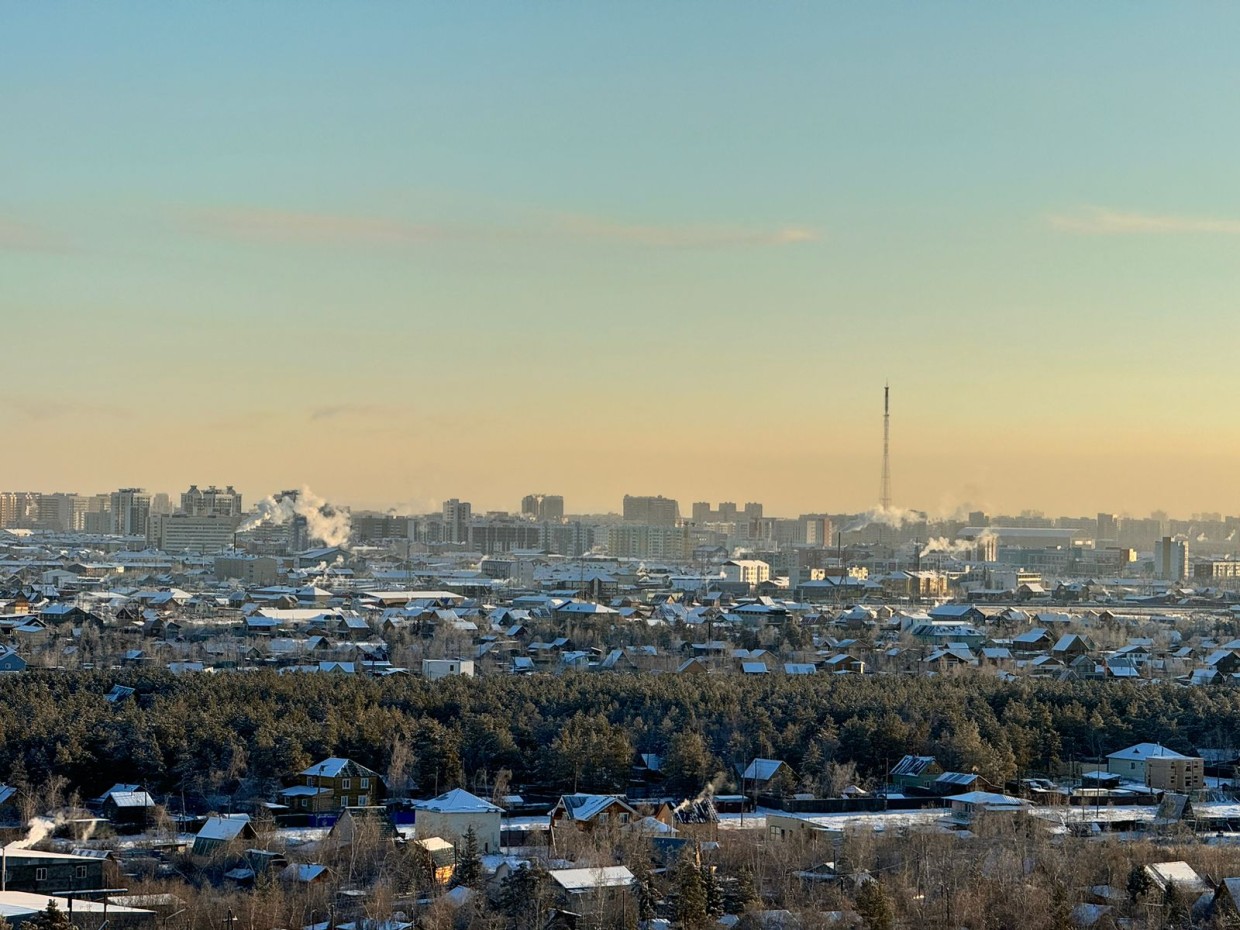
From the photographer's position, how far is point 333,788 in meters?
12.5

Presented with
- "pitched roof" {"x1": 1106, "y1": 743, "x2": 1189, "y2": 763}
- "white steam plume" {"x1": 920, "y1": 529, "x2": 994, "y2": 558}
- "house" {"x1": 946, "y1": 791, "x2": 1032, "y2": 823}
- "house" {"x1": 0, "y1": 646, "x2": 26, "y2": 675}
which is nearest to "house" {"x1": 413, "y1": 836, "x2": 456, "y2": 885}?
"house" {"x1": 946, "y1": 791, "x2": 1032, "y2": 823}

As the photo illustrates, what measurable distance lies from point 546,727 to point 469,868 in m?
4.36

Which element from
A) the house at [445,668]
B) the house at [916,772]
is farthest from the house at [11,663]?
the house at [916,772]

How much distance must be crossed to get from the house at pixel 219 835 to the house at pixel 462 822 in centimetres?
94

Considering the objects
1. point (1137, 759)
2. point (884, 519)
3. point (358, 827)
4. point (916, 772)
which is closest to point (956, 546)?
point (884, 519)

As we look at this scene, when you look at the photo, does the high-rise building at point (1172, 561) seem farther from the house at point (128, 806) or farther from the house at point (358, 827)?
the house at point (358, 827)

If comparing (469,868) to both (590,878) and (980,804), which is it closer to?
(590,878)

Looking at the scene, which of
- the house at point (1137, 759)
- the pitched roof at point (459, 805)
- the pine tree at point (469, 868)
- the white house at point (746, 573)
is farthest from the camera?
the white house at point (746, 573)

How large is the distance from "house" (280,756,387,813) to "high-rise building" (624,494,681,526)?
62931 millimetres

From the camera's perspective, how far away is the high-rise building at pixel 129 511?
59656 mm

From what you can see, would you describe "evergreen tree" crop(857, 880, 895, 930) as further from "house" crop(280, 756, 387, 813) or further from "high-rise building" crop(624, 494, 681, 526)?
"high-rise building" crop(624, 494, 681, 526)

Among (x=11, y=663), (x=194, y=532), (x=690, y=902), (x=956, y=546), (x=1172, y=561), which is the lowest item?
(x=690, y=902)

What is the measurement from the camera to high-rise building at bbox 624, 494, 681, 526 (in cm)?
7581

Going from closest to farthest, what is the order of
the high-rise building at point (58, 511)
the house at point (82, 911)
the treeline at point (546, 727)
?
the house at point (82, 911), the treeline at point (546, 727), the high-rise building at point (58, 511)
